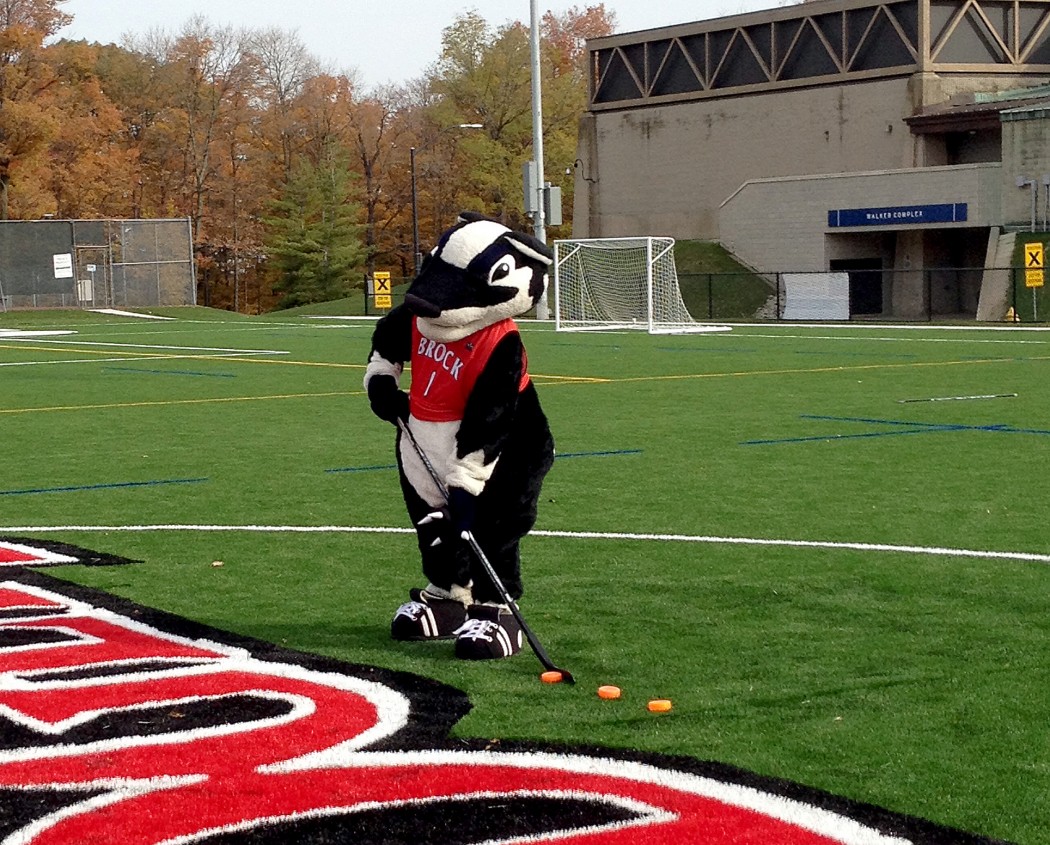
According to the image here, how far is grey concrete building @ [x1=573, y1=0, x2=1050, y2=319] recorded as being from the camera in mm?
52594

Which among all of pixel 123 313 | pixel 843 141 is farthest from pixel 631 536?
pixel 843 141

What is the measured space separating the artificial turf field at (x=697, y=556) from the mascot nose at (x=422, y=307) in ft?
3.95

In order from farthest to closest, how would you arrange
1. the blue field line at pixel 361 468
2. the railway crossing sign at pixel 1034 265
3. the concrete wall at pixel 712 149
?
the concrete wall at pixel 712 149 < the railway crossing sign at pixel 1034 265 < the blue field line at pixel 361 468

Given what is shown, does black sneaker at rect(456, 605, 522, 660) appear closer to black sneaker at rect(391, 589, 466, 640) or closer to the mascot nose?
black sneaker at rect(391, 589, 466, 640)

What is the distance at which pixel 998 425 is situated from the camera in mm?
14539

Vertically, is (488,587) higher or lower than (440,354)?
lower

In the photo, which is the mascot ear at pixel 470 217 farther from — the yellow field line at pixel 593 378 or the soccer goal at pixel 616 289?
the soccer goal at pixel 616 289

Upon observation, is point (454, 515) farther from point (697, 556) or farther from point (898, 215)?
point (898, 215)

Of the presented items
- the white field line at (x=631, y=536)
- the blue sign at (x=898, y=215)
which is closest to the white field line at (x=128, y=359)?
the white field line at (x=631, y=536)

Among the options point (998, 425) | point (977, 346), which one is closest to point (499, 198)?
point (977, 346)

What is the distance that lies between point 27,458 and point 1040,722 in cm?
959

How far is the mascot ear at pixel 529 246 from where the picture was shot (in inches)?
246

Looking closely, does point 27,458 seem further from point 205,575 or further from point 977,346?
point 977,346

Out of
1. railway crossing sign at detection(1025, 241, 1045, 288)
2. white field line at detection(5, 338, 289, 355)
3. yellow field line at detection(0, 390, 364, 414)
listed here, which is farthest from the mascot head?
railway crossing sign at detection(1025, 241, 1045, 288)
